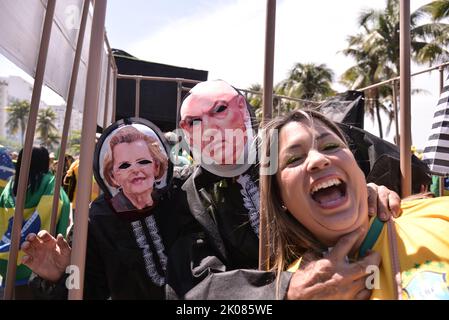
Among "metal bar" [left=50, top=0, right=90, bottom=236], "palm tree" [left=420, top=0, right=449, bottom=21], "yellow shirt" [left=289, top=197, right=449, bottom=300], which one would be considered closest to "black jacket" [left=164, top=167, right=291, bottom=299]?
"yellow shirt" [left=289, top=197, right=449, bottom=300]

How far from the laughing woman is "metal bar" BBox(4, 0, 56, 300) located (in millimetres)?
643

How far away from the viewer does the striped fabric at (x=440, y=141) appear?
1952 millimetres

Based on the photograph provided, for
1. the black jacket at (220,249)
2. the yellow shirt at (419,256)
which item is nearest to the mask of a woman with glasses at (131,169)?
the black jacket at (220,249)

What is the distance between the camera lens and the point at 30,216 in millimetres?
2188

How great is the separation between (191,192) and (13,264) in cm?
55

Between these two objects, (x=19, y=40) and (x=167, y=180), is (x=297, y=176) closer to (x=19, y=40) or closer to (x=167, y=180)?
(x=167, y=180)

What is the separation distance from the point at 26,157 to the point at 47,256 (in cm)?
28

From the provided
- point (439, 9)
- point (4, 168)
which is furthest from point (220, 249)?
point (439, 9)

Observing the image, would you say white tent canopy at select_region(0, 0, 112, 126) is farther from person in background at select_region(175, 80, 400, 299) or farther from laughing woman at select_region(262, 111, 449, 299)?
laughing woman at select_region(262, 111, 449, 299)

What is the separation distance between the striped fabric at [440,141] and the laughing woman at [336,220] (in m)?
0.93

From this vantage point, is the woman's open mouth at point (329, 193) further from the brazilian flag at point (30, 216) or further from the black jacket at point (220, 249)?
the brazilian flag at point (30, 216)

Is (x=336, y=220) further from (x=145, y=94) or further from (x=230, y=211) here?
(x=145, y=94)

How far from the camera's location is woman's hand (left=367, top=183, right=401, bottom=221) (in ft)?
3.50
